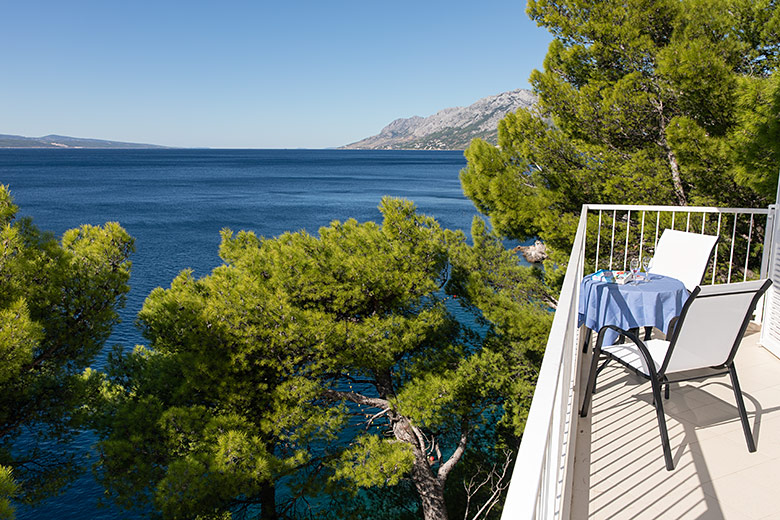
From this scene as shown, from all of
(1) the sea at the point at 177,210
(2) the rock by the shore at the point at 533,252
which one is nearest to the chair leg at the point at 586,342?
(1) the sea at the point at 177,210

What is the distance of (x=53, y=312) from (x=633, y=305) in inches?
235

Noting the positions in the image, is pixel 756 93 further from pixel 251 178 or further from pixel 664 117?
pixel 251 178

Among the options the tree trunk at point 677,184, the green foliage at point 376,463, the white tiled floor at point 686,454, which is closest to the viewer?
the white tiled floor at point 686,454

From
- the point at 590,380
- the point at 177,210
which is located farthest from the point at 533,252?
the point at 177,210

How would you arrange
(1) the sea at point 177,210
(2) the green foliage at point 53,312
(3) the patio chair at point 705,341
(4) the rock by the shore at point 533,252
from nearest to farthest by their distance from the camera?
1. (3) the patio chair at point 705,341
2. (2) the green foliage at point 53,312
3. (1) the sea at point 177,210
4. (4) the rock by the shore at point 533,252

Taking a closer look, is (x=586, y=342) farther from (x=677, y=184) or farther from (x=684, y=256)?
(x=677, y=184)

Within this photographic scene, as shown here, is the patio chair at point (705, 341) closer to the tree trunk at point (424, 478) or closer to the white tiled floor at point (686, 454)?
Answer: the white tiled floor at point (686, 454)

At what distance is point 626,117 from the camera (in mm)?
7504

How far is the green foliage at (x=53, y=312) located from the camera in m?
5.07

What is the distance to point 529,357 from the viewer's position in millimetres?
8477

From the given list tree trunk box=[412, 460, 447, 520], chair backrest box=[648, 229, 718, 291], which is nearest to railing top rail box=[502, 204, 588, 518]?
chair backrest box=[648, 229, 718, 291]

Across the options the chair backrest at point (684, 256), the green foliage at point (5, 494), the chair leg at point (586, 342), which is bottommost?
the green foliage at point (5, 494)

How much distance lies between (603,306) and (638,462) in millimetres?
1061

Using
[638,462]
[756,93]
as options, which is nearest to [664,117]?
[756,93]
